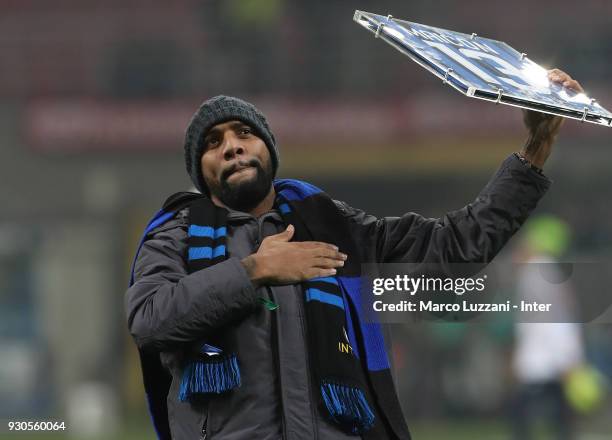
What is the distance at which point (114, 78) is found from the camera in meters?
20.0

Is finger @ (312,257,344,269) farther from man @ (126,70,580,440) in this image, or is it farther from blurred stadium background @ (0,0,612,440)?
blurred stadium background @ (0,0,612,440)

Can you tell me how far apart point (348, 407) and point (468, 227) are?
1.74ft

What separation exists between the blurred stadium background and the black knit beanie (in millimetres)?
12026

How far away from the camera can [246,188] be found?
3.06m

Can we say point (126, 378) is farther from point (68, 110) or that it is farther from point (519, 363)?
point (519, 363)

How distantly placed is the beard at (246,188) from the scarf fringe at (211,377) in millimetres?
391

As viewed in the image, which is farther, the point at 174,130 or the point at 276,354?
the point at 174,130

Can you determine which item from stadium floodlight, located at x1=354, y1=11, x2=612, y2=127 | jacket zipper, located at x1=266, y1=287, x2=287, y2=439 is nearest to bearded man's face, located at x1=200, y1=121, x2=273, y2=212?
jacket zipper, located at x1=266, y1=287, x2=287, y2=439

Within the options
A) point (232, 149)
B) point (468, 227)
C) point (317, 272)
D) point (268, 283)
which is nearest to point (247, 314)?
point (268, 283)

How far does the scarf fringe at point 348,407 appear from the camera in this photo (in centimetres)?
285

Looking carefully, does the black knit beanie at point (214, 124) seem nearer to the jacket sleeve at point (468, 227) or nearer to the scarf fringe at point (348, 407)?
the jacket sleeve at point (468, 227)

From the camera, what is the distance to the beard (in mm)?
3061
